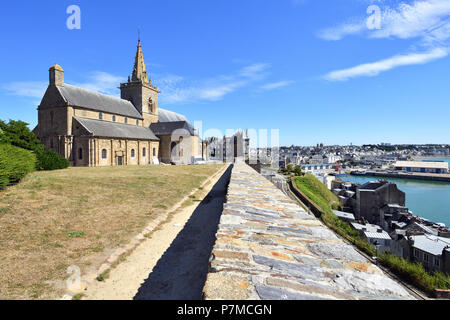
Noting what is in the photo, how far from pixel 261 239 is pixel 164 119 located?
4998cm

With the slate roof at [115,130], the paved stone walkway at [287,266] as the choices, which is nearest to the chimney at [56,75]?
the slate roof at [115,130]

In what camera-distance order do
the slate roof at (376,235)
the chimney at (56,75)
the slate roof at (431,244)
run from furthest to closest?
the chimney at (56,75) → the slate roof at (376,235) → the slate roof at (431,244)

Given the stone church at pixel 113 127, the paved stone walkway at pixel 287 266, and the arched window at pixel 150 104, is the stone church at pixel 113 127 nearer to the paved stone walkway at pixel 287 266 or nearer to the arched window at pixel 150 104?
the arched window at pixel 150 104

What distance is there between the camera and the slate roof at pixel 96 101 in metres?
31.5

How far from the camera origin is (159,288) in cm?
418

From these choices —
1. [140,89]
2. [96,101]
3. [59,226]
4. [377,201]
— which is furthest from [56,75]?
[377,201]

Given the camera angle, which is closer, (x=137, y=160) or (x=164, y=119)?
(x=137, y=160)

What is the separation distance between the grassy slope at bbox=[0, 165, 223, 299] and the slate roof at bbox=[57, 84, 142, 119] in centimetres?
2490

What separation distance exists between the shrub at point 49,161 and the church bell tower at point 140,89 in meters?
22.6

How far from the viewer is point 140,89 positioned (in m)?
42.5

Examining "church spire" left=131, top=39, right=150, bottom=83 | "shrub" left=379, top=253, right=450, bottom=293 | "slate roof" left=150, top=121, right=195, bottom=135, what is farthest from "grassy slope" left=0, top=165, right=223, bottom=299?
"church spire" left=131, top=39, right=150, bottom=83

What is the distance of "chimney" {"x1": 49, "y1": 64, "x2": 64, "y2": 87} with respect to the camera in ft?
99.9
